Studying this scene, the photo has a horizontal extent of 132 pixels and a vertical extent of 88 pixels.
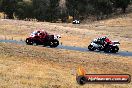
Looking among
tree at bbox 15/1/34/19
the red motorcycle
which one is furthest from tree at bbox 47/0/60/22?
the red motorcycle

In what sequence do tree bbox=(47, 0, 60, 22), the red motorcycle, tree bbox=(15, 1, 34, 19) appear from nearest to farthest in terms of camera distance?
the red motorcycle
tree bbox=(15, 1, 34, 19)
tree bbox=(47, 0, 60, 22)

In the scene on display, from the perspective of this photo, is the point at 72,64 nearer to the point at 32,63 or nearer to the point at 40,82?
the point at 32,63

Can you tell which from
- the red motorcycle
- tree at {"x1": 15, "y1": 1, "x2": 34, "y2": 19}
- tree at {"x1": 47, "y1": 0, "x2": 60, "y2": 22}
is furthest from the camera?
tree at {"x1": 47, "y1": 0, "x2": 60, "y2": 22}

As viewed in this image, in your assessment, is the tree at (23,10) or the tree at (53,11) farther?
the tree at (53,11)

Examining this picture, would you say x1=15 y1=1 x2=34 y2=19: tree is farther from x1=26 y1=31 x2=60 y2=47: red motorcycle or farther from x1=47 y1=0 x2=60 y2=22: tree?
x1=26 y1=31 x2=60 y2=47: red motorcycle

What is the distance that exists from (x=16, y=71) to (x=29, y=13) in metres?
88.7

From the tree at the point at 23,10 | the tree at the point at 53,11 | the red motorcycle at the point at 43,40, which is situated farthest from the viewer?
the tree at the point at 53,11

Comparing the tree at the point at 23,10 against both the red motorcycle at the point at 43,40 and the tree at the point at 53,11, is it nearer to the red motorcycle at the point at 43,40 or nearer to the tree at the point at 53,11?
the tree at the point at 53,11

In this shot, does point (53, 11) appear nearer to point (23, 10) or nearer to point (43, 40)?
point (23, 10)

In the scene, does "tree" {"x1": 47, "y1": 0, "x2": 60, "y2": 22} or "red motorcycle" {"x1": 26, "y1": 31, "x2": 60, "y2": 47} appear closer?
"red motorcycle" {"x1": 26, "y1": 31, "x2": 60, "y2": 47}

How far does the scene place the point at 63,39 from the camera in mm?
64750

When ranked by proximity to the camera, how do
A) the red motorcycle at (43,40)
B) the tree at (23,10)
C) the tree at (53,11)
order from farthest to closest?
the tree at (53,11), the tree at (23,10), the red motorcycle at (43,40)

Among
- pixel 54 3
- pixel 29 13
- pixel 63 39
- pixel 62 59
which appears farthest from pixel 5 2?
pixel 62 59

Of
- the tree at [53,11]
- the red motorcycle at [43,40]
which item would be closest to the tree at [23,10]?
the tree at [53,11]
